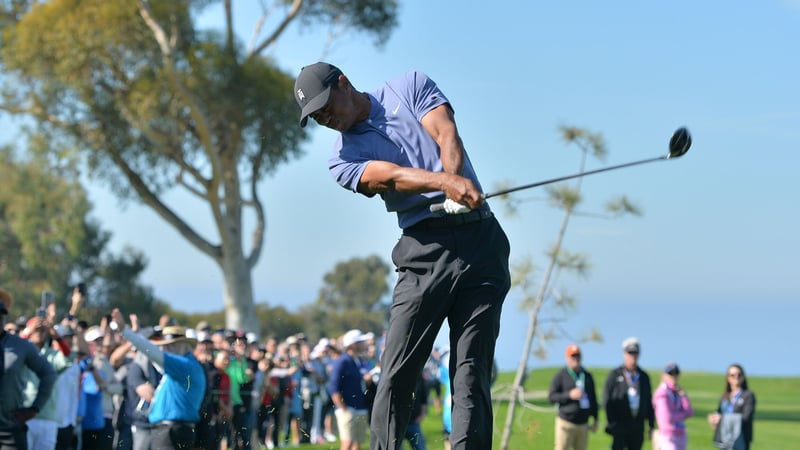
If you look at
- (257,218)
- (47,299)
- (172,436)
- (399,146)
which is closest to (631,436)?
(172,436)

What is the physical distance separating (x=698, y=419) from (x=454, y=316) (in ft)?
133

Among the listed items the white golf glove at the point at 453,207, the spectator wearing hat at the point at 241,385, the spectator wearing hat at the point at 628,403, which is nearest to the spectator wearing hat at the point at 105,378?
the spectator wearing hat at the point at 241,385

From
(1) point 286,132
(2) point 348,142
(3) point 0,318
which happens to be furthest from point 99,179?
(2) point 348,142

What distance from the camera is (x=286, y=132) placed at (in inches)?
1705

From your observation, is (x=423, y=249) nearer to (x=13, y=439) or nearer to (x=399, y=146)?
(x=399, y=146)

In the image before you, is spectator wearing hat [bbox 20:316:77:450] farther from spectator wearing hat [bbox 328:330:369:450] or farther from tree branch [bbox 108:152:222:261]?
tree branch [bbox 108:152:222:261]

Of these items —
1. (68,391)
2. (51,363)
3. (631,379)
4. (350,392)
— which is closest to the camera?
(51,363)

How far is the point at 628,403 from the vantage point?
66.0 ft

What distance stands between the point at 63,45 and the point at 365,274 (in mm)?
36273

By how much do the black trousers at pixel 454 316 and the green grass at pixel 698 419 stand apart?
4068 mm

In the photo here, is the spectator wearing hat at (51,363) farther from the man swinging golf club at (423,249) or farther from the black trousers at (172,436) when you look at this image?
the man swinging golf club at (423,249)

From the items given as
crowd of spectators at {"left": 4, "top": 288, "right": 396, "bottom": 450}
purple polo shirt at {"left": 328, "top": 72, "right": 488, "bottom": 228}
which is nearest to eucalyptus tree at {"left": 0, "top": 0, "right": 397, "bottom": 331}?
crowd of spectators at {"left": 4, "top": 288, "right": 396, "bottom": 450}

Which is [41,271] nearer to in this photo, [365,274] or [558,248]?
[365,274]

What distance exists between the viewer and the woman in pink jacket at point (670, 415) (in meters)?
19.2
